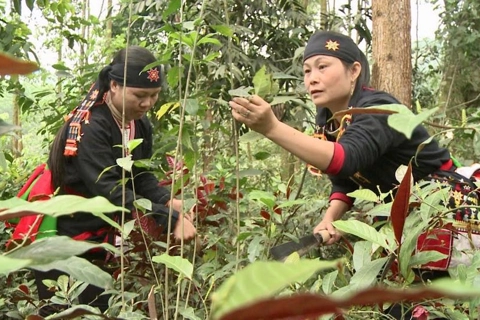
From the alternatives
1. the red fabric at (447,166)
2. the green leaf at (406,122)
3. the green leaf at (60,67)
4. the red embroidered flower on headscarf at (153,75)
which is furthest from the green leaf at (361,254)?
the green leaf at (60,67)

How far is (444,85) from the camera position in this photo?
7.93 metres

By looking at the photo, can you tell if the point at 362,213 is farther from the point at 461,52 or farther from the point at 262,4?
the point at 461,52

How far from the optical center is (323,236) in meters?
1.63

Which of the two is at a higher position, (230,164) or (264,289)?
(264,289)

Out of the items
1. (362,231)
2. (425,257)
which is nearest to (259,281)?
(362,231)

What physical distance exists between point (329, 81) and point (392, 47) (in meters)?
2.55

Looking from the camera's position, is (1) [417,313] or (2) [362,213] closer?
(1) [417,313]

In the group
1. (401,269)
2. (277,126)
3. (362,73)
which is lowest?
(401,269)

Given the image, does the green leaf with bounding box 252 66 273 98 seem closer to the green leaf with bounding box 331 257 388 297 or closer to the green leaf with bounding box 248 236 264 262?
the green leaf with bounding box 248 236 264 262

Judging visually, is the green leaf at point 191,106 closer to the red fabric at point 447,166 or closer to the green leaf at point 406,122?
the red fabric at point 447,166

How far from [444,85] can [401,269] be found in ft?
24.4

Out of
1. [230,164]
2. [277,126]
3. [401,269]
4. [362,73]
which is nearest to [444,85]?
[230,164]

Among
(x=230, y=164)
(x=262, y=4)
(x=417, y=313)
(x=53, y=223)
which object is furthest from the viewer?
(x=262, y=4)

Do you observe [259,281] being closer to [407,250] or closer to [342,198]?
[407,250]
